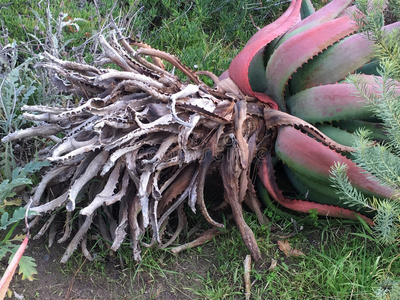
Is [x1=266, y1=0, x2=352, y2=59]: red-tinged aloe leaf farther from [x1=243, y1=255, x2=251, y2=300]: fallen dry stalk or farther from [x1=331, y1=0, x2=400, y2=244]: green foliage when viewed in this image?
[x1=243, y1=255, x2=251, y2=300]: fallen dry stalk

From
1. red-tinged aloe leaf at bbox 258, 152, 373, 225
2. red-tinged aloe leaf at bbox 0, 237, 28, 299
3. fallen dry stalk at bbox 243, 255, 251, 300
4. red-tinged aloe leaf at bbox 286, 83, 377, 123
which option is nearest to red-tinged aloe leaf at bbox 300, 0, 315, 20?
red-tinged aloe leaf at bbox 286, 83, 377, 123

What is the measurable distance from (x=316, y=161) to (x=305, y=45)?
52cm

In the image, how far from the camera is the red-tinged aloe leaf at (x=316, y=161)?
6.71 feet

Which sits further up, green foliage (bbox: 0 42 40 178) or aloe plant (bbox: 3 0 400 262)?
green foliage (bbox: 0 42 40 178)

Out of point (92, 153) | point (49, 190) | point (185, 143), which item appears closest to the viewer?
point (185, 143)

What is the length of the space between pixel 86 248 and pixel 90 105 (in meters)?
0.65

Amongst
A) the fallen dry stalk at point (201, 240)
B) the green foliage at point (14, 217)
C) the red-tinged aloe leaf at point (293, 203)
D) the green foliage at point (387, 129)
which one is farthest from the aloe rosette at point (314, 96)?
the green foliage at point (14, 217)

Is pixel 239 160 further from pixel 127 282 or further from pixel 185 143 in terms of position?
pixel 127 282

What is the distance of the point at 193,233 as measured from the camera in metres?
2.39

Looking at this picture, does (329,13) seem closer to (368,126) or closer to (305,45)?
(305,45)

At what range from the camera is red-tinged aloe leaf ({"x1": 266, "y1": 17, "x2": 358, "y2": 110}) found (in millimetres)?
2189

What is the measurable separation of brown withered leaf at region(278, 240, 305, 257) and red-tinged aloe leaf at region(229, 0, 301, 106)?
70 cm

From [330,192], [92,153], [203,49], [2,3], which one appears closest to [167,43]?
[203,49]

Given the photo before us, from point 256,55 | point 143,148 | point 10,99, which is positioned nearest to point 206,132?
point 143,148
